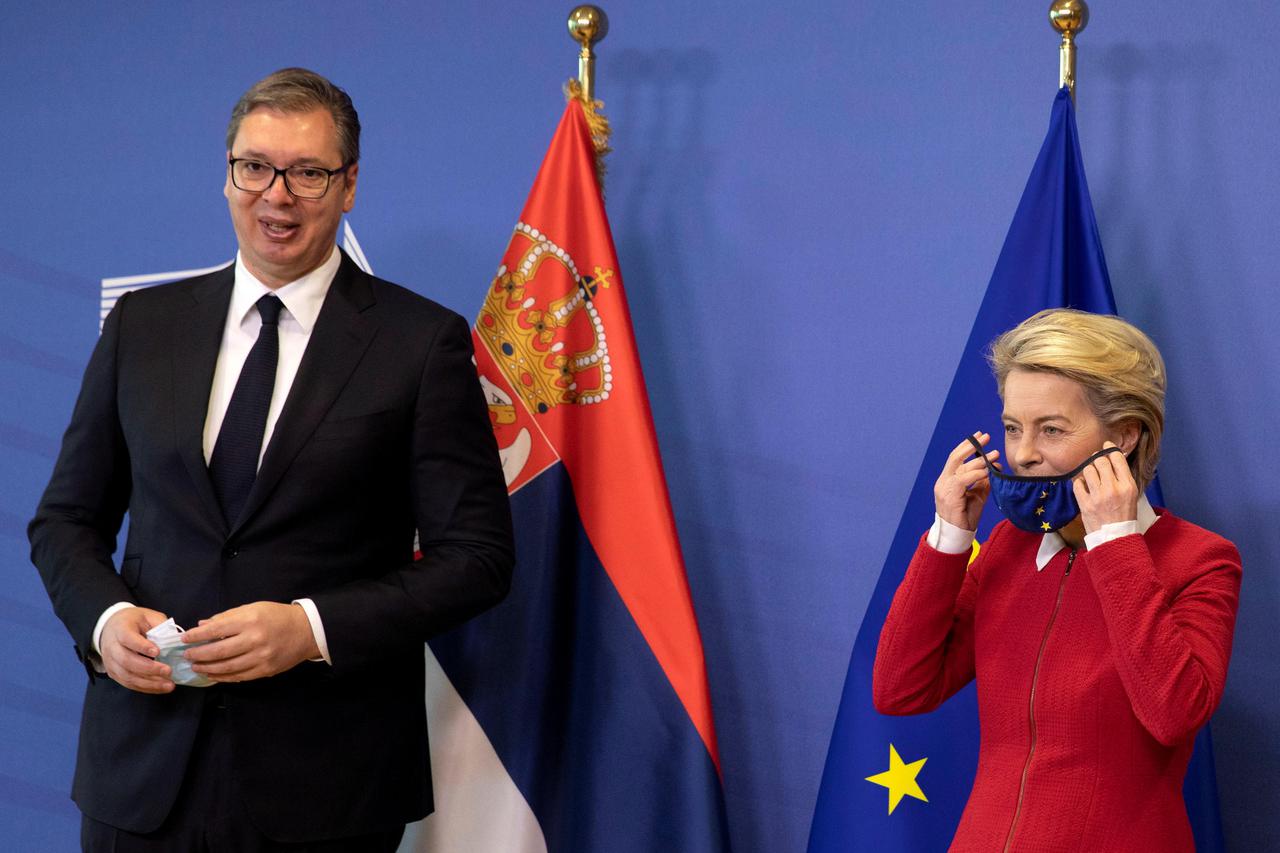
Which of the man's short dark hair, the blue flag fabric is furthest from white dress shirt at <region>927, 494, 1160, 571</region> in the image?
the man's short dark hair

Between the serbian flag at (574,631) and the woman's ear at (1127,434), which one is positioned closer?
the woman's ear at (1127,434)

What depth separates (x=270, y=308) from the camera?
79.2 inches

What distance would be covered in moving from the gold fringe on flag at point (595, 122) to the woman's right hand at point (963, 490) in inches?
37.3

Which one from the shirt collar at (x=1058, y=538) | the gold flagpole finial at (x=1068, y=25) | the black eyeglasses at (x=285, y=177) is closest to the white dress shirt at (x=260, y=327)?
the black eyeglasses at (x=285, y=177)

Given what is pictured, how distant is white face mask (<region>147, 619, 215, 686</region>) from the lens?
5.85 feet

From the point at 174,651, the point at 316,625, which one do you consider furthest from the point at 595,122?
the point at 174,651

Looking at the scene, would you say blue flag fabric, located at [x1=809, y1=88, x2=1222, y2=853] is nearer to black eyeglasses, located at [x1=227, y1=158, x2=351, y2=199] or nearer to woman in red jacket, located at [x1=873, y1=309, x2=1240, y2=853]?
woman in red jacket, located at [x1=873, y1=309, x2=1240, y2=853]

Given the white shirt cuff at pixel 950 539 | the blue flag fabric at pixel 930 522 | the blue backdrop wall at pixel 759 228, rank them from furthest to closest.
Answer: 1. the blue backdrop wall at pixel 759 228
2. the blue flag fabric at pixel 930 522
3. the white shirt cuff at pixel 950 539

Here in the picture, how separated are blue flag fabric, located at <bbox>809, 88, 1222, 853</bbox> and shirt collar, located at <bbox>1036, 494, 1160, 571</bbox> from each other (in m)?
0.43

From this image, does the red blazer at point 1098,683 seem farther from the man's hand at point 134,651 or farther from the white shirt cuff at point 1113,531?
the man's hand at point 134,651

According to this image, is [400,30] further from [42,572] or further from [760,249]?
[42,572]

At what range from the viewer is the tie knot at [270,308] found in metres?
2.01

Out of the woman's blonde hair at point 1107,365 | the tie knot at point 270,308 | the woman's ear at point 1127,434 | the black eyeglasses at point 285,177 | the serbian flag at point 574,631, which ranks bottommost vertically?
the serbian flag at point 574,631

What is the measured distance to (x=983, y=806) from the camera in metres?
1.69
